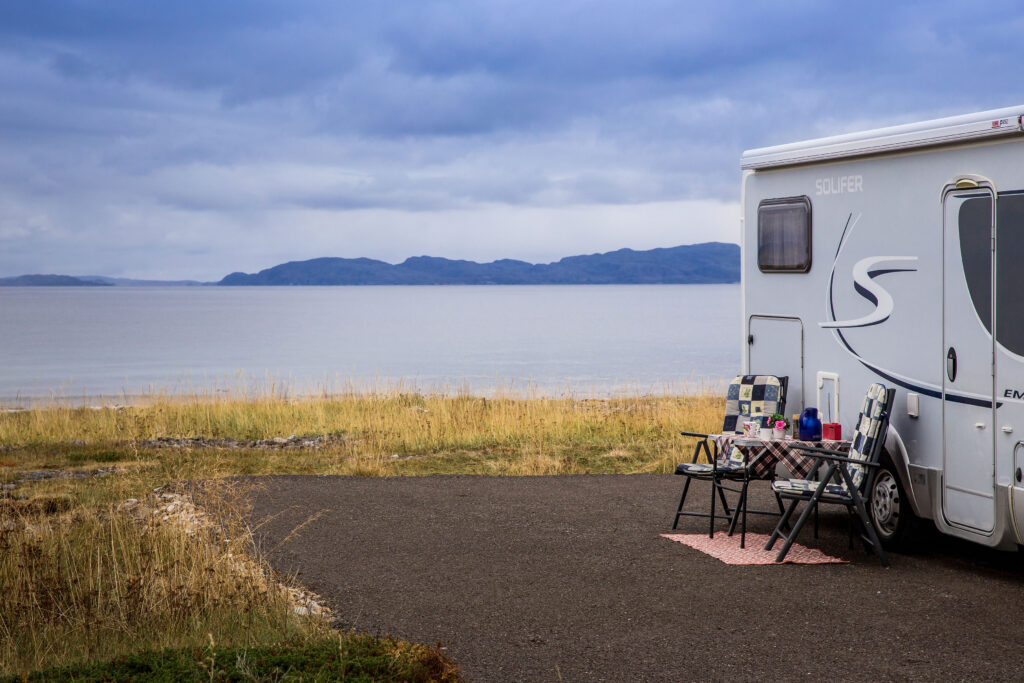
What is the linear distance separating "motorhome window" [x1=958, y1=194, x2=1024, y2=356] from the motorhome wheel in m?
1.31

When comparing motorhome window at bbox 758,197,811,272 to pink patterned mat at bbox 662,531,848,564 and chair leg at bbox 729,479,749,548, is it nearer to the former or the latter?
chair leg at bbox 729,479,749,548

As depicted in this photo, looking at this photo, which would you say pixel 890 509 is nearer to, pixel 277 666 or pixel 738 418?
pixel 738 418

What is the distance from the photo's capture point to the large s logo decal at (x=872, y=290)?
6.84 meters

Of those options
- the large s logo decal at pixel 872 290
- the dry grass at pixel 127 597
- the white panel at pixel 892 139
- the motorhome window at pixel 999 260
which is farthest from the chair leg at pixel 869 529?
the dry grass at pixel 127 597

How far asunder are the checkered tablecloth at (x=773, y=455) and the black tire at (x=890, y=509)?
441 millimetres

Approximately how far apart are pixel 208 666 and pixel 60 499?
201 inches

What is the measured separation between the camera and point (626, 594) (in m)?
5.98

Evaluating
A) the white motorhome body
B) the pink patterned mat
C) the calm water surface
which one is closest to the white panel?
the white motorhome body

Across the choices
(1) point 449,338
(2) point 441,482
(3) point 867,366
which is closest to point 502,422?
(2) point 441,482

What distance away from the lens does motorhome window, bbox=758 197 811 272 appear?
25.3ft

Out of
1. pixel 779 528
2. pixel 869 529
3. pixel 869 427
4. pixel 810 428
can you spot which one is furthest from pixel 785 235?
pixel 869 529

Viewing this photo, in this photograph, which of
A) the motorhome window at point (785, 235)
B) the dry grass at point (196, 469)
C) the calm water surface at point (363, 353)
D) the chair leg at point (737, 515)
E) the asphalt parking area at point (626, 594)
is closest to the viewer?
the asphalt parking area at point (626, 594)

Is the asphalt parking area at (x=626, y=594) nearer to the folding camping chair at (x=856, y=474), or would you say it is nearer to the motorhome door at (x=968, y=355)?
the folding camping chair at (x=856, y=474)

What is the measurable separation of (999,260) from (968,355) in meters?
0.58
